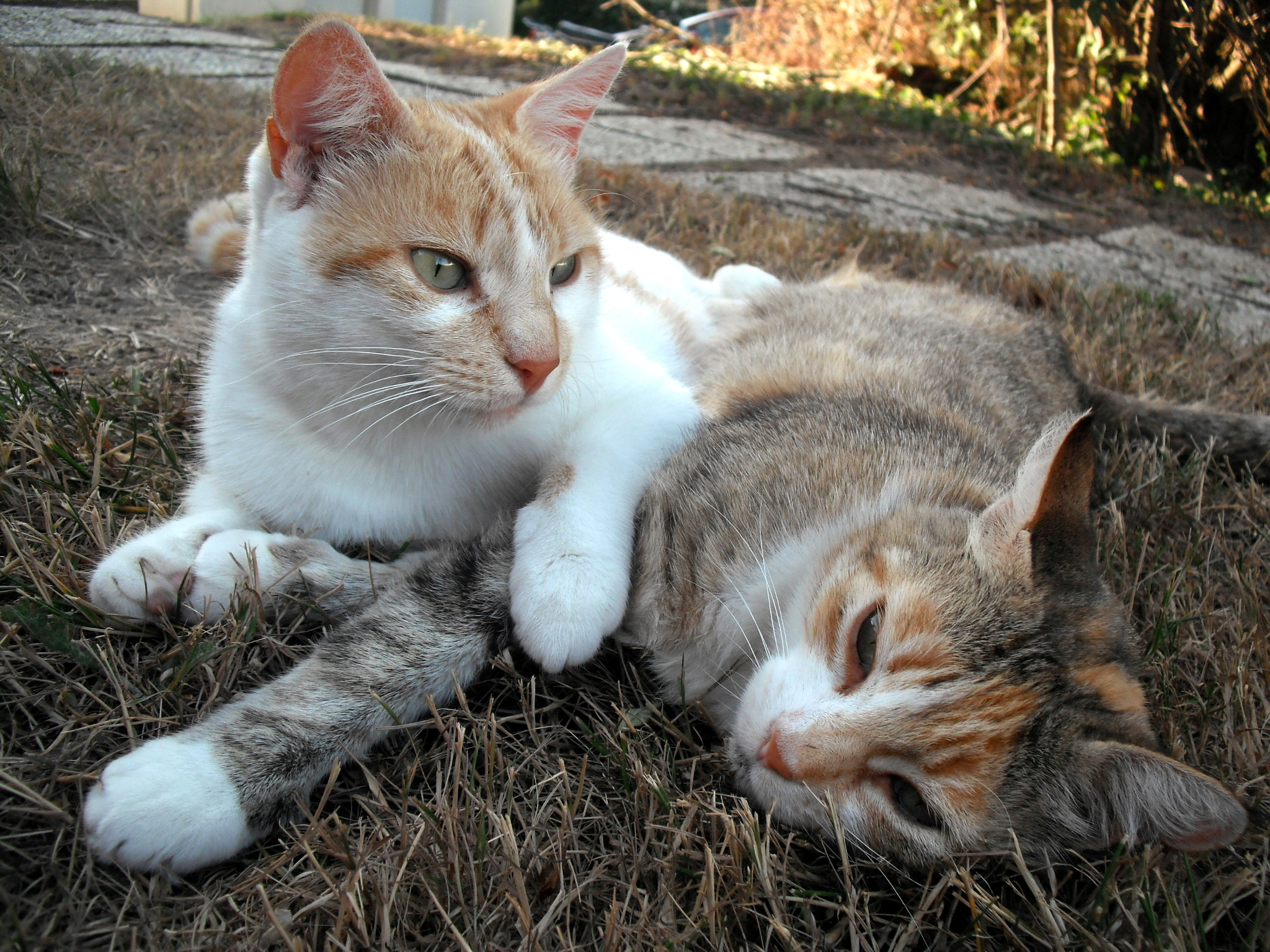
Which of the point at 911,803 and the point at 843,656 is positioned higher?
the point at 843,656

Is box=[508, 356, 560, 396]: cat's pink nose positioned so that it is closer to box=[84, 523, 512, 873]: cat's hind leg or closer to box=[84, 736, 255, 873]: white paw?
box=[84, 523, 512, 873]: cat's hind leg

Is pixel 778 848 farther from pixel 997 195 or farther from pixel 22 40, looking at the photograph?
pixel 997 195

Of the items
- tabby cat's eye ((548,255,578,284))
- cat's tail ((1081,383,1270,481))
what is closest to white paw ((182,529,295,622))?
tabby cat's eye ((548,255,578,284))

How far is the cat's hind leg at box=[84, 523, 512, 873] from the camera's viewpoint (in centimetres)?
114

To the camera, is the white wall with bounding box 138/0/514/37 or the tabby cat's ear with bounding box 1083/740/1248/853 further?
the white wall with bounding box 138/0/514/37

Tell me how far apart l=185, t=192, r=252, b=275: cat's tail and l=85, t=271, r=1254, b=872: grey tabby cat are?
4.26 ft

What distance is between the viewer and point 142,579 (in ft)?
4.86

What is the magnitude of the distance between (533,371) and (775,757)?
81 centimetres

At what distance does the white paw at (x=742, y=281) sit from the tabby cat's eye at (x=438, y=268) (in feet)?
5.69

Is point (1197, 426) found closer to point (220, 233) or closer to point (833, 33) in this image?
point (220, 233)

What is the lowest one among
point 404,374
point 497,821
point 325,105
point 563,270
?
point 497,821

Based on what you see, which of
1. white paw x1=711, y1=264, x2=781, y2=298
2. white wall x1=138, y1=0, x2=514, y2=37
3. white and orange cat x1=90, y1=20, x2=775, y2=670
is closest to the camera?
white and orange cat x1=90, y1=20, x2=775, y2=670

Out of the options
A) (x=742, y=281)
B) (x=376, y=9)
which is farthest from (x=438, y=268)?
(x=376, y=9)

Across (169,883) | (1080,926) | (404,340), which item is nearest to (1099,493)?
(1080,926)
